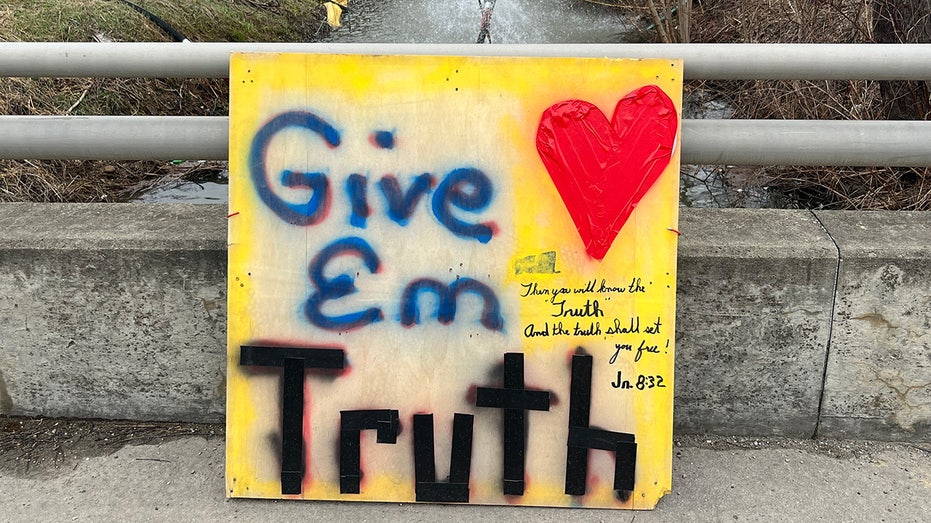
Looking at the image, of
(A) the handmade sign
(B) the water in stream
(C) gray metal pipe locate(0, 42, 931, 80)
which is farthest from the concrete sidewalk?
(B) the water in stream

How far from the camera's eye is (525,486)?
2.74 meters

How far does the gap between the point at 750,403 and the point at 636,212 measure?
0.93 meters

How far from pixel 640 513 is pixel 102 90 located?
17.1 feet

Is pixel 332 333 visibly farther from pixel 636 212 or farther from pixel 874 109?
pixel 874 109

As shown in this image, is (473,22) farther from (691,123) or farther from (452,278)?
(452,278)

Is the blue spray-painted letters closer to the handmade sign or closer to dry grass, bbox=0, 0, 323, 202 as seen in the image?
the handmade sign

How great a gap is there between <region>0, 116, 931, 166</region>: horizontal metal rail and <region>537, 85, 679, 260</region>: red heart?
0.90 ft

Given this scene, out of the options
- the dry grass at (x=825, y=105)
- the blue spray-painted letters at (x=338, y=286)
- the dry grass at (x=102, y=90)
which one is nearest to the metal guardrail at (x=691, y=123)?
the blue spray-painted letters at (x=338, y=286)

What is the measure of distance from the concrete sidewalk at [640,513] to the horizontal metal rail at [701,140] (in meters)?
1.07

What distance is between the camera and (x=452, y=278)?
8.88ft

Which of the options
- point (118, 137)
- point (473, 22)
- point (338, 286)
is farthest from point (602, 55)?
point (473, 22)

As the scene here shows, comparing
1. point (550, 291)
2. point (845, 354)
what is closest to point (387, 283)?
point (550, 291)

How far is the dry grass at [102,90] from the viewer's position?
473 centimetres

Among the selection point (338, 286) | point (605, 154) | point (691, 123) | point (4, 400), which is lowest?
point (4, 400)
